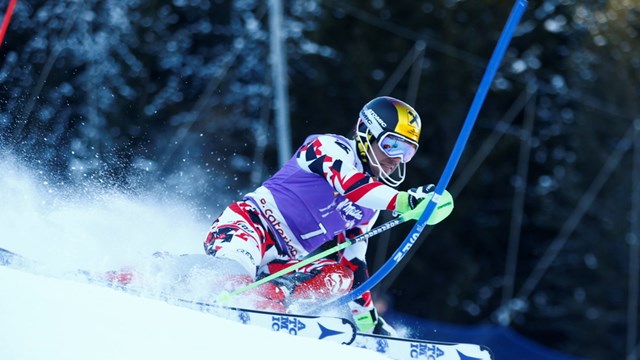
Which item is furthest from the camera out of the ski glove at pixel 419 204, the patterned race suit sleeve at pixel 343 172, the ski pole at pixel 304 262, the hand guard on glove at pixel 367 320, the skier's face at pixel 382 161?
the hand guard on glove at pixel 367 320

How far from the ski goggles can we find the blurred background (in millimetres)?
5827

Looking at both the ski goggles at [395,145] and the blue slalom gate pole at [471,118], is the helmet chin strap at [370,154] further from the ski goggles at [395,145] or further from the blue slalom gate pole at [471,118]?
the blue slalom gate pole at [471,118]

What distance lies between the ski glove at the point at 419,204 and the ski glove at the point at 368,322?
104cm

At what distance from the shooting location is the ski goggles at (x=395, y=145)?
5.34m

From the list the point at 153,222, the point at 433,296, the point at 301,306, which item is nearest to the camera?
the point at 301,306

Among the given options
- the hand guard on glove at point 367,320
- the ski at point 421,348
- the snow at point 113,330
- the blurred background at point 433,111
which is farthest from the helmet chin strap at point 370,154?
the blurred background at point 433,111

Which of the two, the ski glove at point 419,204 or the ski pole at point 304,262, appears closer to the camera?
the ski glove at point 419,204

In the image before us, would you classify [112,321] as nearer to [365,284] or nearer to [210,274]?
[210,274]

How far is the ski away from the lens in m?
5.26

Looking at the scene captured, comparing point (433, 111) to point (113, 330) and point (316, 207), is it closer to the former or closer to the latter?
point (316, 207)

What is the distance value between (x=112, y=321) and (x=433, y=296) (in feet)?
35.8

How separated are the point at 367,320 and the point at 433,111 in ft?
28.2

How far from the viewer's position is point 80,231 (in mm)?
6590

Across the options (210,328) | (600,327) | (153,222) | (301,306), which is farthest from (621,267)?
(210,328)
